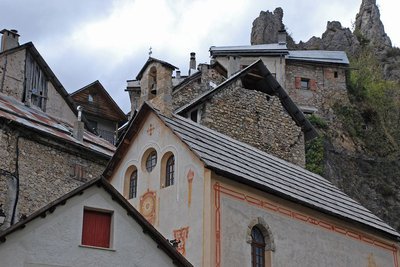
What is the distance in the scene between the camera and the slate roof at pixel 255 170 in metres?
21.1

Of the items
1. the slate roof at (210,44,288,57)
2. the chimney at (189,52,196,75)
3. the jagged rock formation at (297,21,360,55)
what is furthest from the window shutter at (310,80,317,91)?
the jagged rock formation at (297,21,360,55)

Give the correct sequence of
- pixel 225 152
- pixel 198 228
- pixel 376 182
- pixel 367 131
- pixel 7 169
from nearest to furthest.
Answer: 1. pixel 198 228
2. pixel 225 152
3. pixel 7 169
4. pixel 376 182
5. pixel 367 131

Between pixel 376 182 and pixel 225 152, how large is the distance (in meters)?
27.0

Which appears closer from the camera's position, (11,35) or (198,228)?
(198,228)

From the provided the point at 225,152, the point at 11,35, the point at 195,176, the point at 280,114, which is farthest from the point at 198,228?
the point at 11,35

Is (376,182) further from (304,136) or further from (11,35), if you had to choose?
(11,35)

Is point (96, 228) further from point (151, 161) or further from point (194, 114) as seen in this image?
point (194, 114)

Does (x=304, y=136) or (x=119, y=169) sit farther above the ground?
(x=304, y=136)

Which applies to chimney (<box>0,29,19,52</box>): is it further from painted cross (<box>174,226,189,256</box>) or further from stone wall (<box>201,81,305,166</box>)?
painted cross (<box>174,226,189,256</box>)

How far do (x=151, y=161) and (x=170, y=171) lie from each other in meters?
1.21

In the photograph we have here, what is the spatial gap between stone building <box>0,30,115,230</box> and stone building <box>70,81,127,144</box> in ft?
18.5

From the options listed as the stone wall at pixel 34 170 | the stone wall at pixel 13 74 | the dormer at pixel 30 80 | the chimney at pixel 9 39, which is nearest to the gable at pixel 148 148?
the stone wall at pixel 34 170

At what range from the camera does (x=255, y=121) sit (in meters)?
33.8

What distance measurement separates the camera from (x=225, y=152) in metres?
22.5
